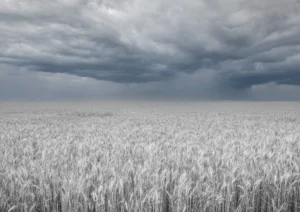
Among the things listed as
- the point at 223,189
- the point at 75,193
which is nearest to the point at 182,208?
the point at 223,189

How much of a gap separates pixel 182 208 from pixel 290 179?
265 centimetres

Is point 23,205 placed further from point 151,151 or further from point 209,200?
point 151,151

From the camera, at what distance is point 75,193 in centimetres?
453

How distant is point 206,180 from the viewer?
17.6 feet

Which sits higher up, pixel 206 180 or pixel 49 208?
pixel 206 180

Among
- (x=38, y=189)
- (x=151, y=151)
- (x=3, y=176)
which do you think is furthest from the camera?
(x=151, y=151)

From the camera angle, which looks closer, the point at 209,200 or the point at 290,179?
the point at 209,200

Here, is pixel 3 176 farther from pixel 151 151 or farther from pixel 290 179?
pixel 290 179

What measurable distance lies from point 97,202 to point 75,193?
50 centimetres

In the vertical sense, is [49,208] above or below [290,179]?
below

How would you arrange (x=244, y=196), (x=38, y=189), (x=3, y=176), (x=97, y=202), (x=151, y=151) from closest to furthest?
1. (x=97, y=202)
2. (x=244, y=196)
3. (x=38, y=189)
4. (x=3, y=176)
5. (x=151, y=151)

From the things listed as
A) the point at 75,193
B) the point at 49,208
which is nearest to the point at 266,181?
the point at 75,193

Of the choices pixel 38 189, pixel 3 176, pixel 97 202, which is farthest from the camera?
pixel 3 176

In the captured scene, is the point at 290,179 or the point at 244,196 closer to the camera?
the point at 244,196
